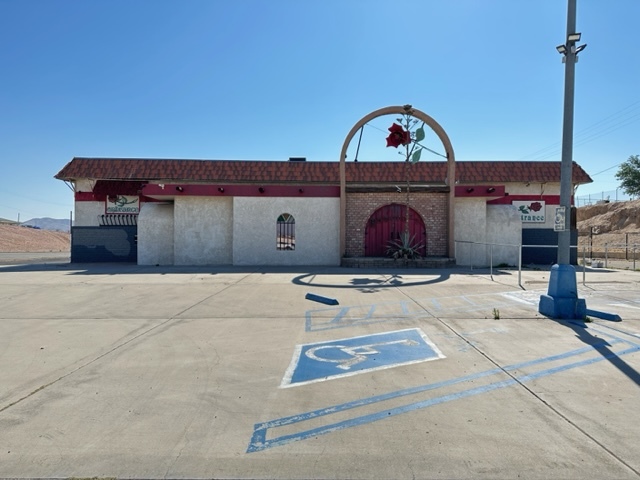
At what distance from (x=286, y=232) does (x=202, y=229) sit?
167 inches

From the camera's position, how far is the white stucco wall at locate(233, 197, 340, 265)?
19359 mm

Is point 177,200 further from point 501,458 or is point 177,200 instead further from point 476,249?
point 501,458

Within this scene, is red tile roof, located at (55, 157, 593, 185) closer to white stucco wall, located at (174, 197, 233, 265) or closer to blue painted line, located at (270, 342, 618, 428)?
white stucco wall, located at (174, 197, 233, 265)

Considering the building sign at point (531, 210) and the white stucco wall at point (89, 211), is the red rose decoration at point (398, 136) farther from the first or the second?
the white stucco wall at point (89, 211)

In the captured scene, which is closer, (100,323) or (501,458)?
(501,458)

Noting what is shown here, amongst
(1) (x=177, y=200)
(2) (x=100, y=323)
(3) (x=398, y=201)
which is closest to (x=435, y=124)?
(3) (x=398, y=201)

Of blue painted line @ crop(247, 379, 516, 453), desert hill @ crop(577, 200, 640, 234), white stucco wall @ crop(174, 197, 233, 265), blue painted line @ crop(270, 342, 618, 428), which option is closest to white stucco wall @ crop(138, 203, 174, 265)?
white stucco wall @ crop(174, 197, 233, 265)

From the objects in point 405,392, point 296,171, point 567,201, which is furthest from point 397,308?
point 296,171

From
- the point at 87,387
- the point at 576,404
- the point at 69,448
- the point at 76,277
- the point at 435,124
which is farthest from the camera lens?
the point at 435,124

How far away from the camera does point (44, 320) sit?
7699 mm

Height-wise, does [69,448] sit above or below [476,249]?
below

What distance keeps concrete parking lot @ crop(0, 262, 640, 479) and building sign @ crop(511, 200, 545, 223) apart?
15806mm

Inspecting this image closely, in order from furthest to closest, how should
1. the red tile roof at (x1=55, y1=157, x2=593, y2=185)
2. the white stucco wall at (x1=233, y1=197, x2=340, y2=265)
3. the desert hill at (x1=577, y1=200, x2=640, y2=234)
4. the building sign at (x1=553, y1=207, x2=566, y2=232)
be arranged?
the desert hill at (x1=577, y1=200, x2=640, y2=234) → the red tile roof at (x1=55, y1=157, x2=593, y2=185) → the white stucco wall at (x1=233, y1=197, x2=340, y2=265) → the building sign at (x1=553, y1=207, x2=566, y2=232)

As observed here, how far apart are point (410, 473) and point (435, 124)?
18.0 m
